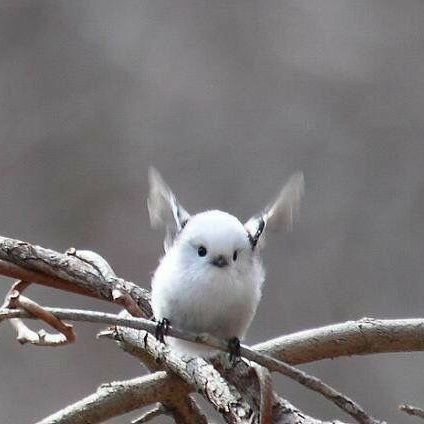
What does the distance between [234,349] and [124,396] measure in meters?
0.13

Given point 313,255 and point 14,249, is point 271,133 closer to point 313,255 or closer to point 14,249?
point 313,255

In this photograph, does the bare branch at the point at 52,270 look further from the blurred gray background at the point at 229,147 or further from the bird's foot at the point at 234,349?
the blurred gray background at the point at 229,147

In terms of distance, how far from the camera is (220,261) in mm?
733

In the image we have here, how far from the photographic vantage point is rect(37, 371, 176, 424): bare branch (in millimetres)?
767

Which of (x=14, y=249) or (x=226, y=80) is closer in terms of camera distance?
(x=14, y=249)

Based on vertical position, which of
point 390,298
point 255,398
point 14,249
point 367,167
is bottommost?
point 255,398

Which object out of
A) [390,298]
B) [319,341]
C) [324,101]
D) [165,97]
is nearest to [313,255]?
[390,298]

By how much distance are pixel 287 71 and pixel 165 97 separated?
244 millimetres

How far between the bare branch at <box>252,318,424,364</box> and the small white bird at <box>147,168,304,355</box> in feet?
0.16

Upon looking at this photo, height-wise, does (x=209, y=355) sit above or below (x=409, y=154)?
below

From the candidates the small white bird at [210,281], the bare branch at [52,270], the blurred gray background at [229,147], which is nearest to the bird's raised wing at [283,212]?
the small white bird at [210,281]

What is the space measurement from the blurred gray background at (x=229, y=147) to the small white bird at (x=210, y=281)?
994 mm

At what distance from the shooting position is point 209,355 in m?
0.75

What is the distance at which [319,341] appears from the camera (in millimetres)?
783
